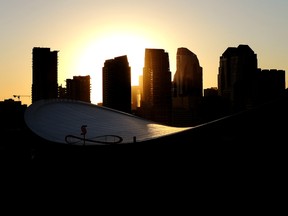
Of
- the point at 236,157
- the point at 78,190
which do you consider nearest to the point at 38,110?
the point at 78,190

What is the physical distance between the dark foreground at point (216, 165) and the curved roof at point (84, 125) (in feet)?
30.7

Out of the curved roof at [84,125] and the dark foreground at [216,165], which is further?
the curved roof at [84,125]

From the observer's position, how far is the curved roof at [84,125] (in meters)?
63.3

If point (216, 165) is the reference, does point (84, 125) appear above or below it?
above

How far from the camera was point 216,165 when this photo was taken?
1539 inches

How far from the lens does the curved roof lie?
63.3m

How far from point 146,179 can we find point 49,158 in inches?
1243

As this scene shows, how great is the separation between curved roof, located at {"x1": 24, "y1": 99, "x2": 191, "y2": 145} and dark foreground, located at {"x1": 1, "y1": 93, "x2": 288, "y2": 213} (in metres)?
9.36

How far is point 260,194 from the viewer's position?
35750mm

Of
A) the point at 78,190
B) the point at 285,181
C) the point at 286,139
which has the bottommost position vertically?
the point at 78,190

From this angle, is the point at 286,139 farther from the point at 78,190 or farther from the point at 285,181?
the point at 78,190

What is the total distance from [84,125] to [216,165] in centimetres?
3683

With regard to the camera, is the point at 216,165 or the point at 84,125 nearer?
the point at 216,165

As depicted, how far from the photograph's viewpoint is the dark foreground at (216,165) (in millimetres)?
36125
